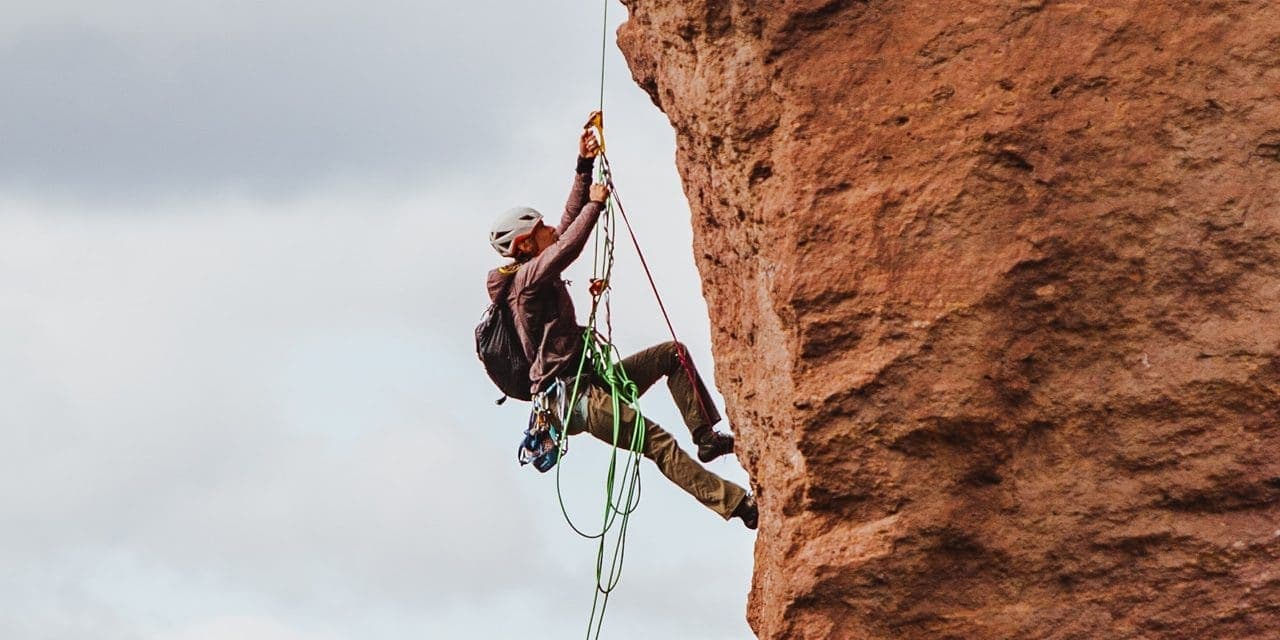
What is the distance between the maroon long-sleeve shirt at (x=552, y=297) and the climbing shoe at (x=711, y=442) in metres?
0.91

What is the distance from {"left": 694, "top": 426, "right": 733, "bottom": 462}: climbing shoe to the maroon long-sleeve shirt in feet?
3.00

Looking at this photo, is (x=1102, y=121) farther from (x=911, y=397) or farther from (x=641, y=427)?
(x=641, y=427)

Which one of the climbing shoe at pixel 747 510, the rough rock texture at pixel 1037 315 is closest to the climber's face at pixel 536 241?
the climbing shoe at pixel 747 510

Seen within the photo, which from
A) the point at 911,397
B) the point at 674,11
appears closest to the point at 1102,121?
the point at 911,397

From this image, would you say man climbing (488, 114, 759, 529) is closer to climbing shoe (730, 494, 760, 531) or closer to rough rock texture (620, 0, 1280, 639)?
climbing shoe (730, 494, 760, 531)

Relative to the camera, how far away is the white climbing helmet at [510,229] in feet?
42.8

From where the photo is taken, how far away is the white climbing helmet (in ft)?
42.8

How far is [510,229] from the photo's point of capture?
13062mm

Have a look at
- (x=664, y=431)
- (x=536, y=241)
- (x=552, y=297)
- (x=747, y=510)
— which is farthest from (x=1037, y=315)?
(x=536, y=241)

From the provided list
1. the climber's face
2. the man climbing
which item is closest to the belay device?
the man climbing

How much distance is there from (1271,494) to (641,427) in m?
4.12

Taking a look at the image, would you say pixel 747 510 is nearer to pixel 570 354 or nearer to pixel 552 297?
pixel 570 354

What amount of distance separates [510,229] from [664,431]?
5.07 feet

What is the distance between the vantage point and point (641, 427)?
13047 mm
